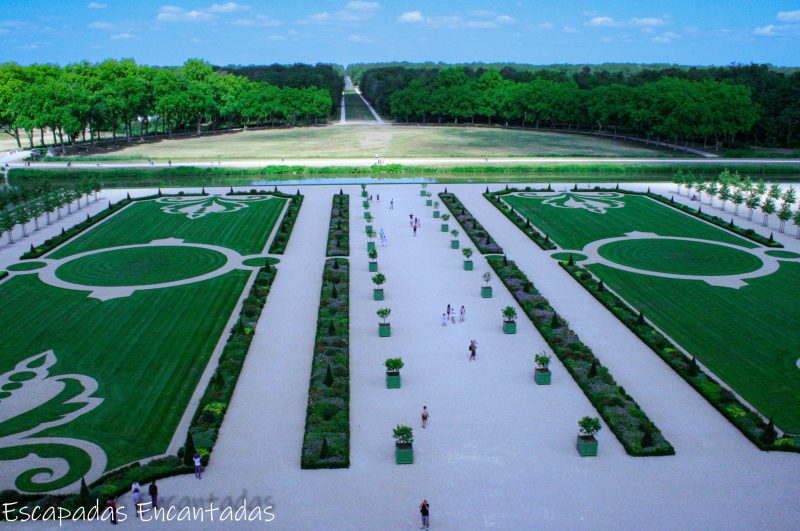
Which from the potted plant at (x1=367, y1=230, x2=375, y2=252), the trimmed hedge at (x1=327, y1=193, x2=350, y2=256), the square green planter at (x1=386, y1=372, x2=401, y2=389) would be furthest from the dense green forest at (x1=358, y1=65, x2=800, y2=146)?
the square green planter at (x1=386, y1=372, x2=401, y2=389)

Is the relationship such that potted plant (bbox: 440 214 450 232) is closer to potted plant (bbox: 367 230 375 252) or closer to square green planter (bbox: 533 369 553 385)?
potted plant (bbox: 367 230 375 252)

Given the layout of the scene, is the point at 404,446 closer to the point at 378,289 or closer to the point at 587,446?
the point at 587,446

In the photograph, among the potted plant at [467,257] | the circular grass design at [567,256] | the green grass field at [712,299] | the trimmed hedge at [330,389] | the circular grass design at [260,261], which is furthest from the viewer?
the circular grass design at [567,256]

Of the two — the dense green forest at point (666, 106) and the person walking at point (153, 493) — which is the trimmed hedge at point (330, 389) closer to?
the person walking at point (153, 493)

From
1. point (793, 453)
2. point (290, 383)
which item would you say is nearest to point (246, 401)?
point (290, 383)

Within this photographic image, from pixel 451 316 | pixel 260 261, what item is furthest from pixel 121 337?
pixel 451 316

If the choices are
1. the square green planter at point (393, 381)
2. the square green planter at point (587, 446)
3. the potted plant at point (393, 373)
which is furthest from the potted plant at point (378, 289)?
the square green planter at point (587, 446)

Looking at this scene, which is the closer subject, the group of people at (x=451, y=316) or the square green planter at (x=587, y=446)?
the square green planter at (x=587, y=446)
